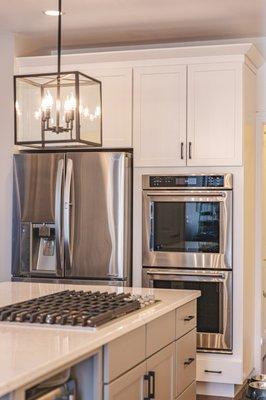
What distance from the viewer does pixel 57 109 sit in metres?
2.99

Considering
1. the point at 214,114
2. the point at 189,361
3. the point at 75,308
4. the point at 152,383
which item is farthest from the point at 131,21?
the point at 152,383

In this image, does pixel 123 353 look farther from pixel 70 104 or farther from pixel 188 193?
pixel 188 193

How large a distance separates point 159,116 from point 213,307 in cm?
142

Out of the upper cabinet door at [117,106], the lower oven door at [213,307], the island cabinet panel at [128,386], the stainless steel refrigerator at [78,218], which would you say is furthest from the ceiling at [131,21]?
the island cabinet panel at [128,386]

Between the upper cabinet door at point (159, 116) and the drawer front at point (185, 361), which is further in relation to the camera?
the upper cabinet door at point (159, 116)

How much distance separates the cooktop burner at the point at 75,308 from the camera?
2.56 m

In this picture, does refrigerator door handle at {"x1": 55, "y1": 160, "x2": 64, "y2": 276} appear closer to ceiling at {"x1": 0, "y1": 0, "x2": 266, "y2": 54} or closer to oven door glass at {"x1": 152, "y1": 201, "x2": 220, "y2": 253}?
oven door glass at {"x1": 152, "y1": 201, "x2": 220, "y2": 253}

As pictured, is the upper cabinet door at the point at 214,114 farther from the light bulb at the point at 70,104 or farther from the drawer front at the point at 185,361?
the light bulb at the point at 70,104

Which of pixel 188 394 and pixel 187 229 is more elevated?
pixel 187 229

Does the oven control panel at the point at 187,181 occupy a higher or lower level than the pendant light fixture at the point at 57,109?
lower

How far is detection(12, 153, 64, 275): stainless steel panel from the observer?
15.9 feet

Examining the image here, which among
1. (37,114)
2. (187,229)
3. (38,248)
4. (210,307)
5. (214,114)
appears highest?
(214,114)

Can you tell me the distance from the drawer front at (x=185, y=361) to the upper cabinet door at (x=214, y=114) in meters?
1.52

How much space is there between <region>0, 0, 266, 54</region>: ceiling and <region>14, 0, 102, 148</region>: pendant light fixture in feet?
4.36
